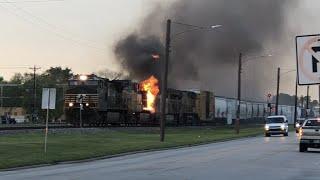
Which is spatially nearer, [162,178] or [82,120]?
[162,178]

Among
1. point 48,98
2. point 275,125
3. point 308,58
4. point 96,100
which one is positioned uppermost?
point 96,100

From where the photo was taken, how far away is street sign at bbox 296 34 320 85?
317 inches

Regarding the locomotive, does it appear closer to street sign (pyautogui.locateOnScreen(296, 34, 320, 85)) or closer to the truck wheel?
the truck wheel

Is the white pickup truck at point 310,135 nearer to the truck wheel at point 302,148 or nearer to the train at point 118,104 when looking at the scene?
the truck wheel at point 302,148

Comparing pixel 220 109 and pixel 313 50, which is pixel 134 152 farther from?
pixel 220 109

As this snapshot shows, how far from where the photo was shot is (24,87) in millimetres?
133875

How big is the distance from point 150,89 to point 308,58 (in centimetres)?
5157

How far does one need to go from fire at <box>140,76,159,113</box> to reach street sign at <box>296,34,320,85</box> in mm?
50576

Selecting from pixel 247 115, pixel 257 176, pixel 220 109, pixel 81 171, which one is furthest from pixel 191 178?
pixel 247 115

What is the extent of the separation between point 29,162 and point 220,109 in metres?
65.3

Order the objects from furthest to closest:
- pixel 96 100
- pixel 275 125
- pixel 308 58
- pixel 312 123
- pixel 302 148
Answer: pixel 275 125
pixel 96 100
pixel 302 148
pixel 312 123
pixel 308 58

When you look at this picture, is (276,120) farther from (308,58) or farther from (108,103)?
(308,58)

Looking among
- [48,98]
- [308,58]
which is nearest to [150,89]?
[48,98]

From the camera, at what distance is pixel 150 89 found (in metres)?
59.6
